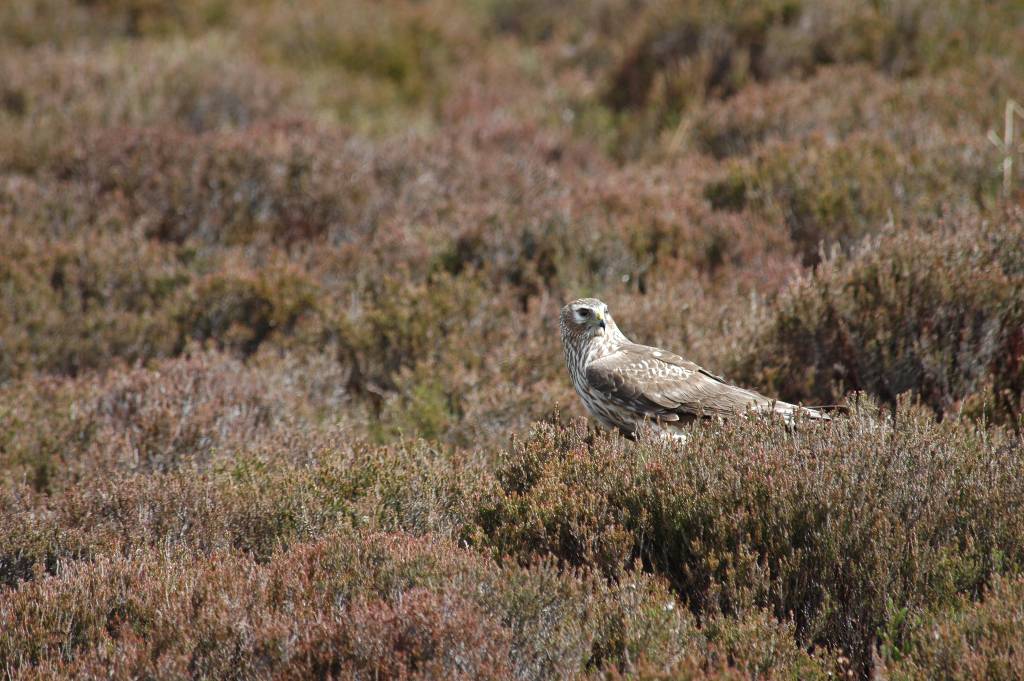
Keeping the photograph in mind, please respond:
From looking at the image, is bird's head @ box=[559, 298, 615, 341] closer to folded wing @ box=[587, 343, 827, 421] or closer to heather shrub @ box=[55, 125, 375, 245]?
folded wing @ box=[587, 343, 827, 421]

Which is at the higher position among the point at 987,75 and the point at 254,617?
the point at 987,75

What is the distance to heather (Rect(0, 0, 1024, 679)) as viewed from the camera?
3.38 meters

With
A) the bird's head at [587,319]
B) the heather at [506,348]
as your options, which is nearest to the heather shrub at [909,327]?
the heather at [506,348]

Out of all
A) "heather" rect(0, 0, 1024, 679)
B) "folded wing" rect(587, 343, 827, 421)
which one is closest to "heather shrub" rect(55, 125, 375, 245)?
"heather" rect(0, 0, 1024, 679)

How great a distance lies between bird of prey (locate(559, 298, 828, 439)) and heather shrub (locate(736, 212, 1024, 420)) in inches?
27.7

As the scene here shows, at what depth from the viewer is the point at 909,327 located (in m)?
5.45

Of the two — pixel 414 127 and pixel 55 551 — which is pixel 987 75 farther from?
pixel 55 551

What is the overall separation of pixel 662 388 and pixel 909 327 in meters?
1.64

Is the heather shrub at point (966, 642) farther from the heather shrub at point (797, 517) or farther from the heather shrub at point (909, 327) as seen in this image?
the heather shrub at point (909, 327)

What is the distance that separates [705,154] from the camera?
939cm

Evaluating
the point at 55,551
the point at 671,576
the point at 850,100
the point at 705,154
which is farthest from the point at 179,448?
the point at 850,100

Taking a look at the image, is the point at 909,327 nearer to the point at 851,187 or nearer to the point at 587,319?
the point at 587,319

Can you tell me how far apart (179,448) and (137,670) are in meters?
2.18

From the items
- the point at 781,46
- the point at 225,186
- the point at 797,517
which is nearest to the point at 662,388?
the point at 797,517
